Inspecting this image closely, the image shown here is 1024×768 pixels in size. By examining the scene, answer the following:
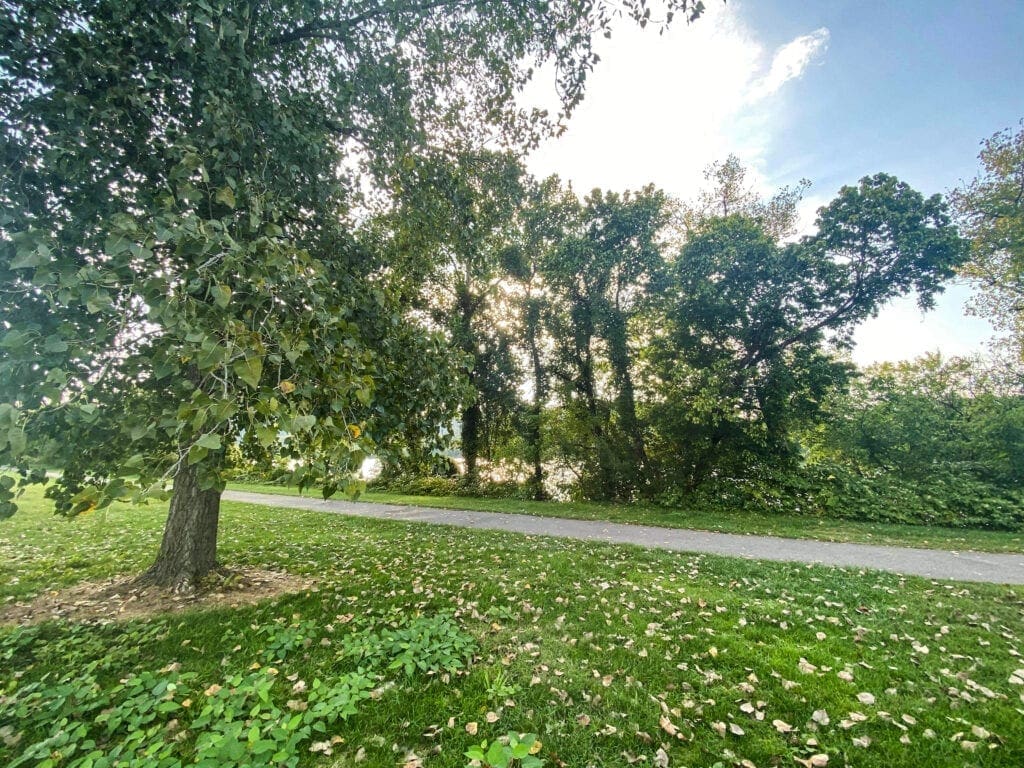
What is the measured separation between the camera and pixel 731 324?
491 inches

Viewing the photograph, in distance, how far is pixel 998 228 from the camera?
1341 cm

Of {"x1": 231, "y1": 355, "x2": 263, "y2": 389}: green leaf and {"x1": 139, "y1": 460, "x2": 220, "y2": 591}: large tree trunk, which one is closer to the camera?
{"x1": 231, "y1": 355, "x2": 263, "y2": 389}: green leaf

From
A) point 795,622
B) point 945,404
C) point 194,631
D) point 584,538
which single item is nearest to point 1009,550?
point 795,622

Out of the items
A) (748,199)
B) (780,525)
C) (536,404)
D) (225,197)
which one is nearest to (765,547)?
(780,525)

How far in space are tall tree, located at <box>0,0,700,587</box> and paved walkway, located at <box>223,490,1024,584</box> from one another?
6.02m

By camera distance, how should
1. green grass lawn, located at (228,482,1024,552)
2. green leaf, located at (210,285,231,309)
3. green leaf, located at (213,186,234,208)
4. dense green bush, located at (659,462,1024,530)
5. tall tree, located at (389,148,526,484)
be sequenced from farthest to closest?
dense green bush, located at (659,462,1024,530) → green grass lawn, located at (228,482,1024,552) → tall tree, located at (389,148,526,484) → green leaf, located at (213,186,234,208) → green leaf, located at (210,285,231,309)

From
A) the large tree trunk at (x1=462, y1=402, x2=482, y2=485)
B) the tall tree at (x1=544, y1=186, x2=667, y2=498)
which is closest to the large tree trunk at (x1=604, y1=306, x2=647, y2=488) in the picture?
the tall tree at (x1=544, y1=186, x2=667, y2=498)

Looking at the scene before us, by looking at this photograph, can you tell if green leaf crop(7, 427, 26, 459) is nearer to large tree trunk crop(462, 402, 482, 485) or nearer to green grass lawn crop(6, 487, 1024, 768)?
green grass lawn crop(6, 487, 1024, 768)

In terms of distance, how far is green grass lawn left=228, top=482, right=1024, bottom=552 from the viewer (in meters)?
7.87

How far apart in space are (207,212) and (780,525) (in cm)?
1157

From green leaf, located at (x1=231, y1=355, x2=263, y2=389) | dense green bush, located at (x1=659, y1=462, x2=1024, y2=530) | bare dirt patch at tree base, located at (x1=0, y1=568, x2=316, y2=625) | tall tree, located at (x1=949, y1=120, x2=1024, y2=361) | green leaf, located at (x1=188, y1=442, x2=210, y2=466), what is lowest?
bare dirt patch at tree base, located at (x1=0, y1=568, x2=316, y2=625)

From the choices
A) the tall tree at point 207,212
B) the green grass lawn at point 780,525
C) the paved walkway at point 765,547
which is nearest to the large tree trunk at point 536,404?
the green grass lawn at point 780,525

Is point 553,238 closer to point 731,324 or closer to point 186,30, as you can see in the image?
point 731,324

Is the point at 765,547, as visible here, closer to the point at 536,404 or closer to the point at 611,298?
the point at 536,404
